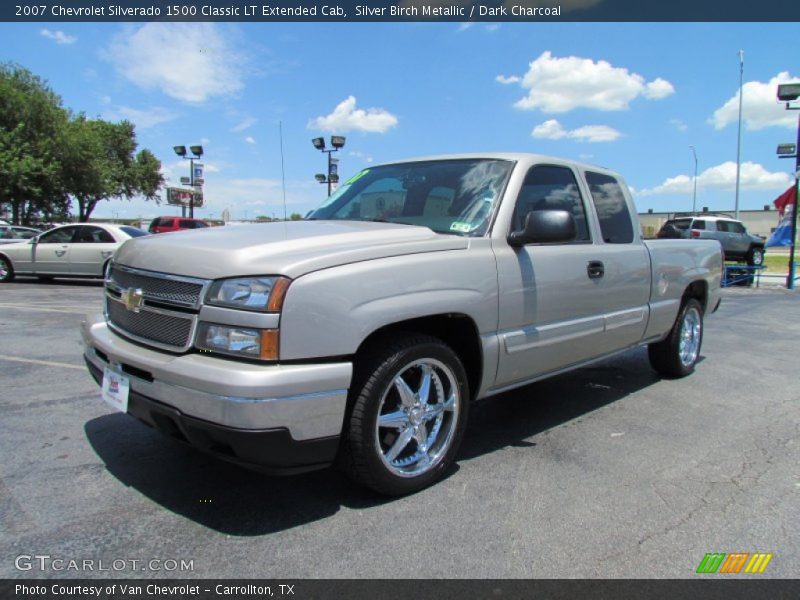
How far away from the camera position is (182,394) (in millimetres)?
2453

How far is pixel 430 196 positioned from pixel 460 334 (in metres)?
1.01

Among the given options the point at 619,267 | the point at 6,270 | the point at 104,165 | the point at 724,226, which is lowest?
the point at 6,270

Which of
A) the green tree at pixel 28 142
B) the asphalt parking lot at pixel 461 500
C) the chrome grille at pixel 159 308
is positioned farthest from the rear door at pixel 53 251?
the green tree at pixel 28 142

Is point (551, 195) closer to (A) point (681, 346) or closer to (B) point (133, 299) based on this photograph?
(A) point (681, 346)

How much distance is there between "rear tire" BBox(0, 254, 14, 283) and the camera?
14.4 metres

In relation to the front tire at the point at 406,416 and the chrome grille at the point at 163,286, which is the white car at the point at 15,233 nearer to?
the chrome grille at the point at 163,286

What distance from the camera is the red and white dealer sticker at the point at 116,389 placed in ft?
9.07

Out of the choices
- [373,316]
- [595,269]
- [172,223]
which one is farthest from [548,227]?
[172,223]

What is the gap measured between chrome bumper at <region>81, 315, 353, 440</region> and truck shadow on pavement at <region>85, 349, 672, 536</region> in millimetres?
577

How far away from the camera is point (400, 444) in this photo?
116 inches

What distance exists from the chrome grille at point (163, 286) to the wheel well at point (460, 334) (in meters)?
1.01

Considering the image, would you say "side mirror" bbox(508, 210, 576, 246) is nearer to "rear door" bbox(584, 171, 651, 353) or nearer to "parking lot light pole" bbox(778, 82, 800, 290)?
"rear door" bbox(584, 171, 651, 353)
